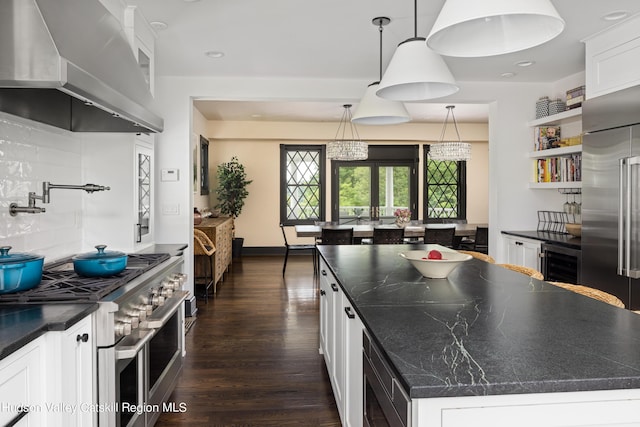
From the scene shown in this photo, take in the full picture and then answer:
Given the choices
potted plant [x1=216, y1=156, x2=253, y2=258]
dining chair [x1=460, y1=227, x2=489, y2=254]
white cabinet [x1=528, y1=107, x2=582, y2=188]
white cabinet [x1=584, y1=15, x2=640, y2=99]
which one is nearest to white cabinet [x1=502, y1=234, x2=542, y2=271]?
white cabinet [x1=528, y1=107, x2=582, y2=188]

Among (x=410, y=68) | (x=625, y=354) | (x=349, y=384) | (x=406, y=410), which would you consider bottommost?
(x=349, y=384)

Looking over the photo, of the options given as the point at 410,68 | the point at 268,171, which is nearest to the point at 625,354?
the point at 410,68

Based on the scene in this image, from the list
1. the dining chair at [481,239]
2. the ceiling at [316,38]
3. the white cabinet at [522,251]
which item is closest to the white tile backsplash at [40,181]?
the ceiling at [316,38]

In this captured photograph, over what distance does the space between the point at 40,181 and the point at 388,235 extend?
14.7 feet

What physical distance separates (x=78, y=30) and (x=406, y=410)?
1978 mm

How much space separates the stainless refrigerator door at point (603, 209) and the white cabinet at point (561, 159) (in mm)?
809

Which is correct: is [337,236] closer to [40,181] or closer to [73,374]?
[40,181]

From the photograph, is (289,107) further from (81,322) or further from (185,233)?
(81,322)

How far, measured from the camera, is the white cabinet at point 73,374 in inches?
60.6

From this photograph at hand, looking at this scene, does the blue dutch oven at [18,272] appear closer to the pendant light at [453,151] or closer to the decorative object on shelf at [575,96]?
the decorative object on shelf at [575,96]

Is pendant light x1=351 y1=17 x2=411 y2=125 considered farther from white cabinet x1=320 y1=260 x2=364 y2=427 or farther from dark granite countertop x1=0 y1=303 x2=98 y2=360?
dark granite countertop x1=0 y1=303 x2=98 y2=360

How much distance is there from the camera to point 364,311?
1708mm

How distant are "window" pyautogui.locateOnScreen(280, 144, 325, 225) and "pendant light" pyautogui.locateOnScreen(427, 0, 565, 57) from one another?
7.83m

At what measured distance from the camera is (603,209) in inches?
149
